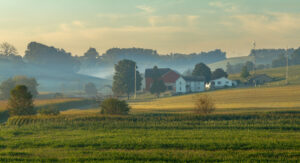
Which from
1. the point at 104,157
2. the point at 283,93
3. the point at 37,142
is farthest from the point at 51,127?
the point at 283,93

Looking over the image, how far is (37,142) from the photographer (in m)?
22.3

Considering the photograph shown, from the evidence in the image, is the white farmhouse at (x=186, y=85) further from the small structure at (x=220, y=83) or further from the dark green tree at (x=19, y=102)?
the dark green tree at (x=19, y=102)

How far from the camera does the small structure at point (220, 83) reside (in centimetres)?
11842

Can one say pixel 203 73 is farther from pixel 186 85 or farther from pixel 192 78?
pixel 186 85

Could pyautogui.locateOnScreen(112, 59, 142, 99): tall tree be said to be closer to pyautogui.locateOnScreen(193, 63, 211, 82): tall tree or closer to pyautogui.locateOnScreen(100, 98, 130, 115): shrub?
pyautogui.locateOnScreen(193, 63, 211, 82): tall tree

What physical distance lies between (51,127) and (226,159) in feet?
63.3

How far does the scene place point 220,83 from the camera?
396ft

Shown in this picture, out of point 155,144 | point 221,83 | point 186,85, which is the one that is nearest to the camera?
point 155,144

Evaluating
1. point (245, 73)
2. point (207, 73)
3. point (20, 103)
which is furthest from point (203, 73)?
point (20, 103)

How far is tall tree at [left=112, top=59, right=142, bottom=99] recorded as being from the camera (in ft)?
348

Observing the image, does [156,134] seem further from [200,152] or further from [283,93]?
[283,93]

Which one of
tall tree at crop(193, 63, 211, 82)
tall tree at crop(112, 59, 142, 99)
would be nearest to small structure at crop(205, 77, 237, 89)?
tall tree at crop(193, 63, 211, 82)

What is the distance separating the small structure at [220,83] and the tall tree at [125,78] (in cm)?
2656

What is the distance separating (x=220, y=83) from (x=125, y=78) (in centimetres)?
3352
